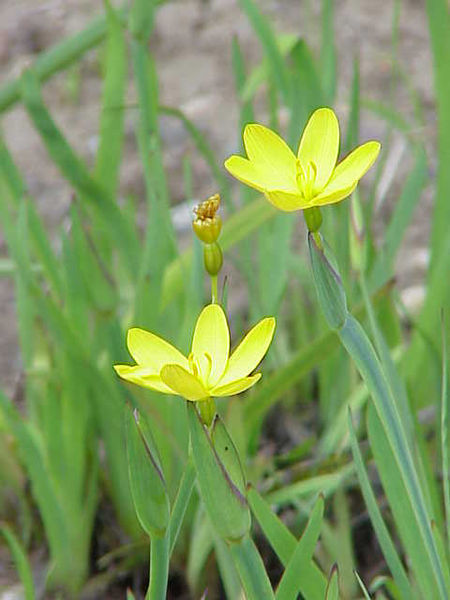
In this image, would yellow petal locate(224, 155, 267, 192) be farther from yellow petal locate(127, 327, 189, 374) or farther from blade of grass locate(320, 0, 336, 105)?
blade of grass locate(320, 0, 336, 105)

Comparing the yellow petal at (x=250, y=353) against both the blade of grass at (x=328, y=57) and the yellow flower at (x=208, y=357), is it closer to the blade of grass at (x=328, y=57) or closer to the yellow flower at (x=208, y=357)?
the yellow flower at (x=208, y=357)

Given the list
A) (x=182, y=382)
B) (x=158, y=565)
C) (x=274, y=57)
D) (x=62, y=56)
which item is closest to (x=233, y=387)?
(x=182, y=382)

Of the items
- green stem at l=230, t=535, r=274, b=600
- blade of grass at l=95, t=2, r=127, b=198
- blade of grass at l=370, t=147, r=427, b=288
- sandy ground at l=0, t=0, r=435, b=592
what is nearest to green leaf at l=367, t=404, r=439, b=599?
green stem at l=230, t=535, r=274, b=600

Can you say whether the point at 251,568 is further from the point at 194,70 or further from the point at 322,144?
the point at 194,70

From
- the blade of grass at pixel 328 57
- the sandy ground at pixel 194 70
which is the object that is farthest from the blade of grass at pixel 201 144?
the sandy ground at pixel 194 70

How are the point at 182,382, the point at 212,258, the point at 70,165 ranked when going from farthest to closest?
the point at 70,165
the point at 212,258
the point at 182,382

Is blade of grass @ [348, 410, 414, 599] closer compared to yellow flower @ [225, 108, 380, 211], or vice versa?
yellow flower @ [225, 108, 380, 211]

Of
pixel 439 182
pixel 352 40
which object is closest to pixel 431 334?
pixel 439 182
